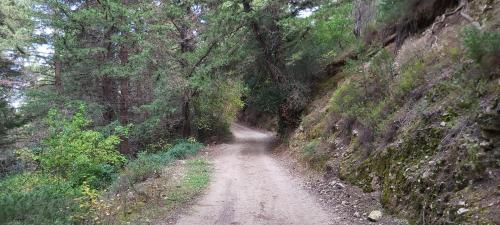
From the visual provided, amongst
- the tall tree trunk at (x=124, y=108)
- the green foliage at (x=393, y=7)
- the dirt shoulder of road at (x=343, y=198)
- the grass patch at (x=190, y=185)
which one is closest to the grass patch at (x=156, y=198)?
the grass patch at (x=190, y=185)

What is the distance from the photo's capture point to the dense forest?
6.31 m

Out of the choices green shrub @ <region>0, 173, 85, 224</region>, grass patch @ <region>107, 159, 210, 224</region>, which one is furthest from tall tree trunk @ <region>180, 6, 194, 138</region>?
green shrub @ <region>0, 173, 85, 224</region>

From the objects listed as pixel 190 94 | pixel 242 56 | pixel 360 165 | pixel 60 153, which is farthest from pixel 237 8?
pixel 360 165

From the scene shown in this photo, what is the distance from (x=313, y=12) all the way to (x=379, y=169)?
1150 cm

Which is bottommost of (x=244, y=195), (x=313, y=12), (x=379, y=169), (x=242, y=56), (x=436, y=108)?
(x=244, y=195)

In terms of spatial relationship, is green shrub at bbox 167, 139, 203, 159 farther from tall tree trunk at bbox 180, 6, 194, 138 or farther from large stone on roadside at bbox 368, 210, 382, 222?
large stone on roadside at bbox 368, 210, 382, 222

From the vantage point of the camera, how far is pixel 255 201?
29.5 ft

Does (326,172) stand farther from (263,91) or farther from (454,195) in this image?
(263,91)

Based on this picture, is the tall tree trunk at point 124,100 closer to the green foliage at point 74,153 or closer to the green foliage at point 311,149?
the green foliage at point 74,153

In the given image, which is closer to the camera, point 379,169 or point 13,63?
point 379,169

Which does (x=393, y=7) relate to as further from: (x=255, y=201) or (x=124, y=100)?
(x=124, y=100)

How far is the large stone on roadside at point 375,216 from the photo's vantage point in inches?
274

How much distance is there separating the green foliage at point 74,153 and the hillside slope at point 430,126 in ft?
23.1

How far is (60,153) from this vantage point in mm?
12211
